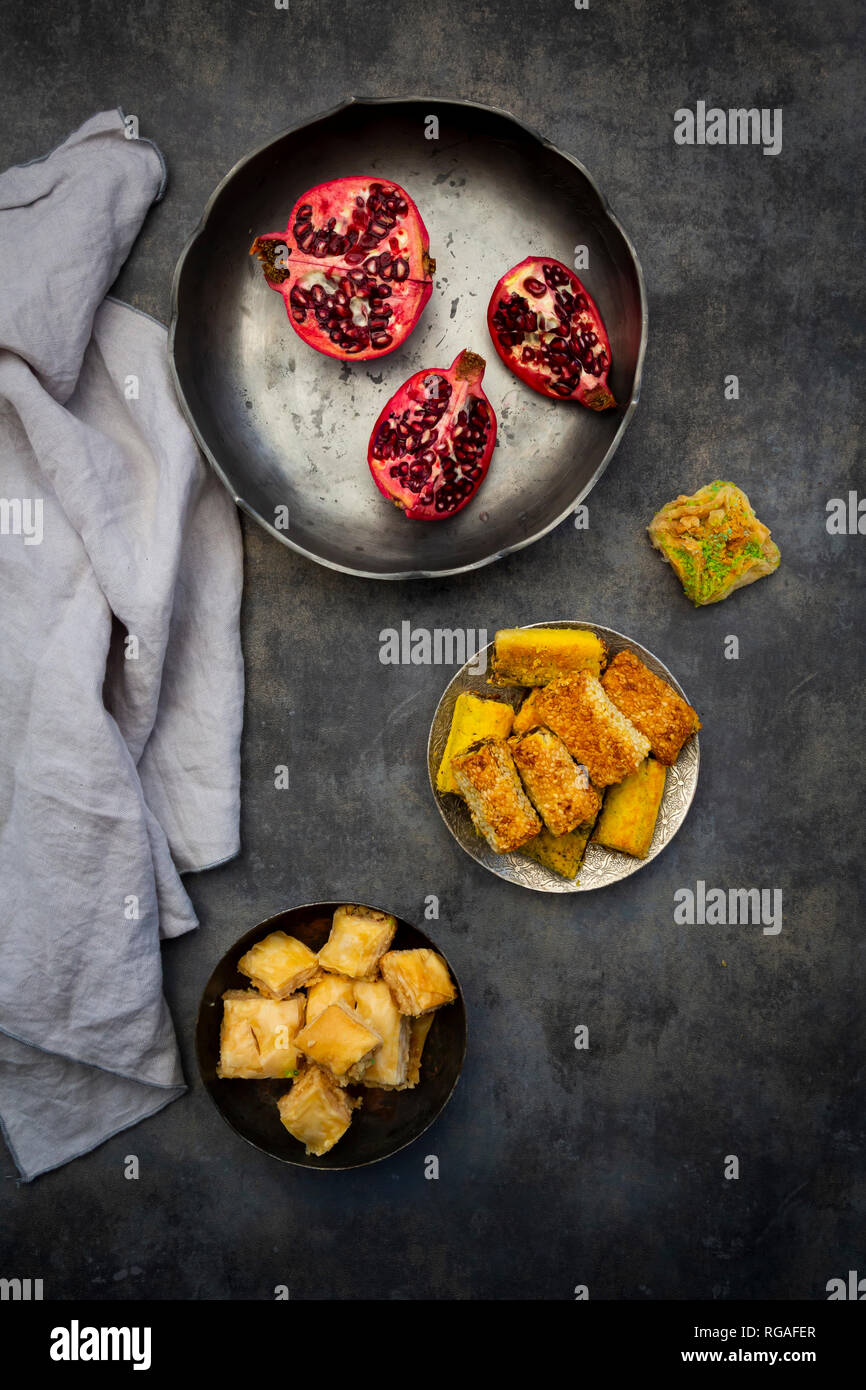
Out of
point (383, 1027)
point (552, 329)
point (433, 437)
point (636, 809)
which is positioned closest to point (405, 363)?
point (433, 437)

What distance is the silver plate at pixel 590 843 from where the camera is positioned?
316cm

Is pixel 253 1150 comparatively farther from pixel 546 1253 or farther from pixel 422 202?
pixel 422 202

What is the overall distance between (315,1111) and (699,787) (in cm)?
171

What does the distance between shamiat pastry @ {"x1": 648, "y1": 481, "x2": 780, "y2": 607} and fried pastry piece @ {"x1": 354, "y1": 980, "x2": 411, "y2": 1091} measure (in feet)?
5.71

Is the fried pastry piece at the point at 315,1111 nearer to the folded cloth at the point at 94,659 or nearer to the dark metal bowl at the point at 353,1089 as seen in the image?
the dark metal bowl at the point at 353,1089

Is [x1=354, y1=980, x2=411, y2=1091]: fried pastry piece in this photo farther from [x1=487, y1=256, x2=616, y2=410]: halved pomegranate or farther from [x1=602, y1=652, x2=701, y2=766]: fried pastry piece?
[x1=487, y1=256, x2=616, y2=410]: halved pomegranate

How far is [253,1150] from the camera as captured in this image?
3299 mm

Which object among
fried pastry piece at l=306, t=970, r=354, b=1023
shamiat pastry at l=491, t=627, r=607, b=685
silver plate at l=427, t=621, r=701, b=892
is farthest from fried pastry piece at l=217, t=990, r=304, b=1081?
shamiat pastry at l=491, t=627, r=607, b=685

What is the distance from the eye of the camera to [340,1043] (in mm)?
2859

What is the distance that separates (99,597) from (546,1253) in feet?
9.08

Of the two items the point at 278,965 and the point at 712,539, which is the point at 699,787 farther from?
the point at 278,965

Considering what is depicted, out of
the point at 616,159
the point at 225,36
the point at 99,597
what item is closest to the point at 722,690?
the point at 616,159

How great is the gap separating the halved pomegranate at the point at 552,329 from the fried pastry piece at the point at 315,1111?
7.78 ft

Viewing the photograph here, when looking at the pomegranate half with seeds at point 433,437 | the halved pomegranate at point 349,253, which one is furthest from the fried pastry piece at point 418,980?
the halved pomegranate at point 349,253
